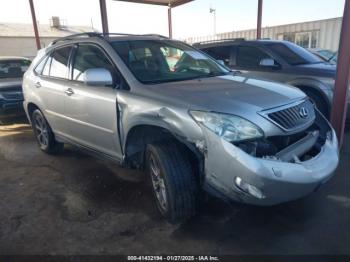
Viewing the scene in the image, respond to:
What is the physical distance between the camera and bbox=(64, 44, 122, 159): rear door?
316cm

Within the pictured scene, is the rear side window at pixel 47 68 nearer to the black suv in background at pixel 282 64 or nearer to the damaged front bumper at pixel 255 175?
the black suv in background at pixel 282 64

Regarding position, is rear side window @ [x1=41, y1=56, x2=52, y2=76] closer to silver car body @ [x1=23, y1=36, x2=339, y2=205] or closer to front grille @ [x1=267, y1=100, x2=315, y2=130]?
silver car body @ [x1=23, y1=36, x2=339, y2=205]

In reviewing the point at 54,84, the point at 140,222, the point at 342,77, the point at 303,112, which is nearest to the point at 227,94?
the point at 303,112

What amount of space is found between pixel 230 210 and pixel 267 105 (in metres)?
1.18

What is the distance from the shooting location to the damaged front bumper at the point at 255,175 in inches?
84.5

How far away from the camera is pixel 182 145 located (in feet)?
9.01

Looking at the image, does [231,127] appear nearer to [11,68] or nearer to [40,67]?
[40,67]

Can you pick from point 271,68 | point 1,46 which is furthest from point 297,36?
point 1,46

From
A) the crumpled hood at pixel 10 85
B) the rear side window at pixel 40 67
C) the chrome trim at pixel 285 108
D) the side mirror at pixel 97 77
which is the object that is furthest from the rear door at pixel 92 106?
the crumpled hood at pixel 10 85

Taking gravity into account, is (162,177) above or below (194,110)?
below

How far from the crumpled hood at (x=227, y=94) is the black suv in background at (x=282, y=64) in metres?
1.74

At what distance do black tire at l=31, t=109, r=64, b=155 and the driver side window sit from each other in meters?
1.31

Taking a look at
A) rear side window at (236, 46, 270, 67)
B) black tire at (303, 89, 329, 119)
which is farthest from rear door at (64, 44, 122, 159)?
black tire at (303, 89, 329, 119)

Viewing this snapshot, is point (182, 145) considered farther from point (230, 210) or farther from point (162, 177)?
point (230, 210)
